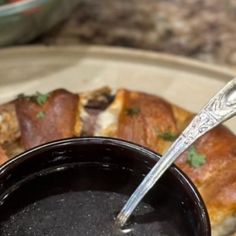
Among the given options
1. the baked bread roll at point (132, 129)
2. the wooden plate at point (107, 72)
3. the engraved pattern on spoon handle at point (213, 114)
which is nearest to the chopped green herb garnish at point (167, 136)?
the baked bread roll at point (132, 129)

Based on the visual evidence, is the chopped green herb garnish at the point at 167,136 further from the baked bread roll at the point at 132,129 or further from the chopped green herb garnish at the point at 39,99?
the chopped green herb garnish at the point at 39,99

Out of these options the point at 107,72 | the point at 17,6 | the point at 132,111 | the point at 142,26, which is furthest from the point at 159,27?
the point at 132,111

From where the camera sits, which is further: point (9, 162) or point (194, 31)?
point (194, 31)

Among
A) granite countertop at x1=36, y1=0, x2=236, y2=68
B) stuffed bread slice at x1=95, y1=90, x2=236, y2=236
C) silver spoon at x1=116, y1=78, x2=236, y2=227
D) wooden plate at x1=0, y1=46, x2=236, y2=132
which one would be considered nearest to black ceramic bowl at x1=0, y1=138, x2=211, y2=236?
silver spoon at x1=116, y1=78, x2=236, y2=227

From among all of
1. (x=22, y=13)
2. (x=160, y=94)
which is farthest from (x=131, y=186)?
(x=22, y=13)

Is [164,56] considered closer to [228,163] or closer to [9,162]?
[228,163]

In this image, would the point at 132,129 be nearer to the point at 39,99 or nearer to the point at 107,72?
the point at 39,99
